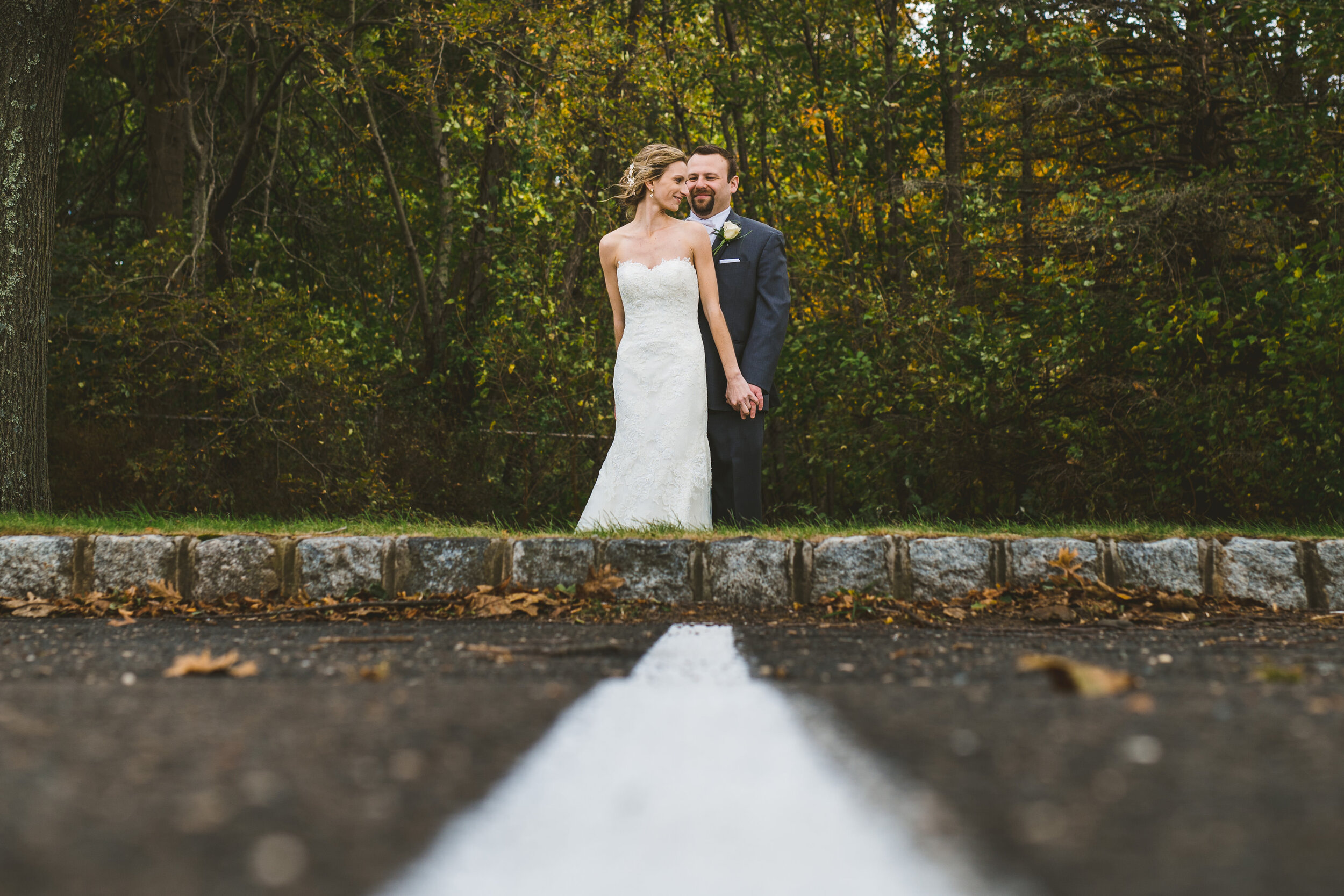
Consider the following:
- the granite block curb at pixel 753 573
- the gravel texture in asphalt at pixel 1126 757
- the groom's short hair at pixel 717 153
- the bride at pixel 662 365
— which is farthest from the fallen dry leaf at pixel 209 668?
the groom's short hair at pixel 717 153

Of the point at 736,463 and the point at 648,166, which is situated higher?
the point at 648,166

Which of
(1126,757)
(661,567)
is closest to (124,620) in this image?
(661,567)

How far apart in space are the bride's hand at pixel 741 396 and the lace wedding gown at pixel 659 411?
10.3 inches

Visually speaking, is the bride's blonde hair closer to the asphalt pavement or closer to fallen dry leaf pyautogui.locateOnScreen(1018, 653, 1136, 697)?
the asphalt pavement

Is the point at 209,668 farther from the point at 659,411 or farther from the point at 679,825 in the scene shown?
the point at 659,411

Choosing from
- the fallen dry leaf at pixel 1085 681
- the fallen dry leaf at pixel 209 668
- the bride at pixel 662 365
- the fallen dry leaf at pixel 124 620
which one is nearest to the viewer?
the fallen dry leaf at pixel 1085 681

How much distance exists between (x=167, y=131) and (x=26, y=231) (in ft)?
17.7

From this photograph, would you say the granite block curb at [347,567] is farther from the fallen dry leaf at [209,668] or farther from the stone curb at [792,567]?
the fallen dry leaf at [209,668]

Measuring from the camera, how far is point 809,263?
914 cm

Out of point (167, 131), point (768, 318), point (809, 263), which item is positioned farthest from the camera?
point (167, 131)

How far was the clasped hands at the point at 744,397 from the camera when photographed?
18.7ft

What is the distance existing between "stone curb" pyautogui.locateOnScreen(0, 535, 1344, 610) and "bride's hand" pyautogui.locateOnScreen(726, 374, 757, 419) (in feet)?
4.78

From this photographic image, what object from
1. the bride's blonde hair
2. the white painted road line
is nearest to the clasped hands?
the bride's blonde hair

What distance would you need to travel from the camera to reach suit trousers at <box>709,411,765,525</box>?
19.3 ft
